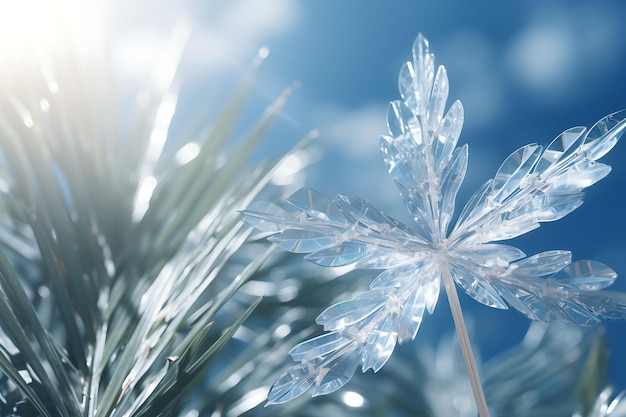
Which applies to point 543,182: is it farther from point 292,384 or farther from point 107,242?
point 107,242

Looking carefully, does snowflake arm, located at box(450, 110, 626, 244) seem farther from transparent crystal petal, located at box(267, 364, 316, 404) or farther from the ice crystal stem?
transparent crystal petal, located at box(267, 364, 316, 404)

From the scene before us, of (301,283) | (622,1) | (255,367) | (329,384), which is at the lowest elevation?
(329,384)

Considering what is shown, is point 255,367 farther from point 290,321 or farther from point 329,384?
point 329,384

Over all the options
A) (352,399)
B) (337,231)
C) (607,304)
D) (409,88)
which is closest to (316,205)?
(337,231)

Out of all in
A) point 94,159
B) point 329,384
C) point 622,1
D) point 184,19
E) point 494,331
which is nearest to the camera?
point 329,384

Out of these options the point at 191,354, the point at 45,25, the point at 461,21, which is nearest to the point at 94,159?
the point at 45,25

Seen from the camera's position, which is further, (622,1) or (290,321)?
(622,1)

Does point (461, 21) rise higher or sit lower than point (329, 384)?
higher
